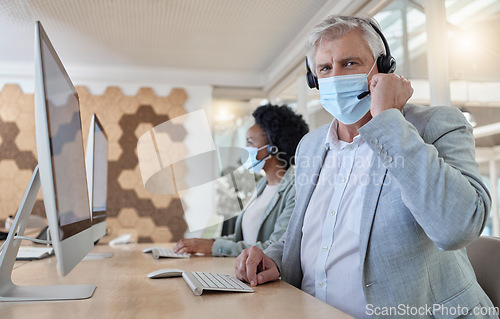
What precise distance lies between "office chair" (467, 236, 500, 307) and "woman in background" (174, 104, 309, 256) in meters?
0.75

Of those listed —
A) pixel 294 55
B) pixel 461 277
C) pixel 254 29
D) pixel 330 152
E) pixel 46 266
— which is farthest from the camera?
pixel 294 55

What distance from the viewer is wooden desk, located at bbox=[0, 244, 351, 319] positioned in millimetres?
824

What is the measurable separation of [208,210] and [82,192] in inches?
53.5

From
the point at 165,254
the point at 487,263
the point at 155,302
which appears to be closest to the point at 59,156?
the point at 155,302

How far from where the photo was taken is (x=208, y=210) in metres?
2.41

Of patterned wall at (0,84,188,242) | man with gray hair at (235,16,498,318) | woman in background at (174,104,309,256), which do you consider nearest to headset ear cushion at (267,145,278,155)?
woman in background at (174,104,309,256)

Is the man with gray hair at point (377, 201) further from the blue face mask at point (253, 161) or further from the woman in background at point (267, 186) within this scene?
the blue face mask at point (253, 161)

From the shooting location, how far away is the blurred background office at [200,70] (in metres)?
2.27

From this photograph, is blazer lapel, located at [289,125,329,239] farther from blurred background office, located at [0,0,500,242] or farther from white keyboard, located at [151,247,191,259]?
blurred background office, located at [0,0,500,242]

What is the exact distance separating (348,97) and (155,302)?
2.61ft

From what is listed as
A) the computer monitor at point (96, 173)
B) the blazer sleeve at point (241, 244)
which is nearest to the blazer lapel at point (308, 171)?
the blazer sleeve at point (241, 244)

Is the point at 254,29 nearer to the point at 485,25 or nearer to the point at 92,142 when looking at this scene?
the point at 485,25

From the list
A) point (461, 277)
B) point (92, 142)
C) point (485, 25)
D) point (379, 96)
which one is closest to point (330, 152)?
point (379, 96)

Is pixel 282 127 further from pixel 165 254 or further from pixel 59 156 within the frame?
pixel 59 156
